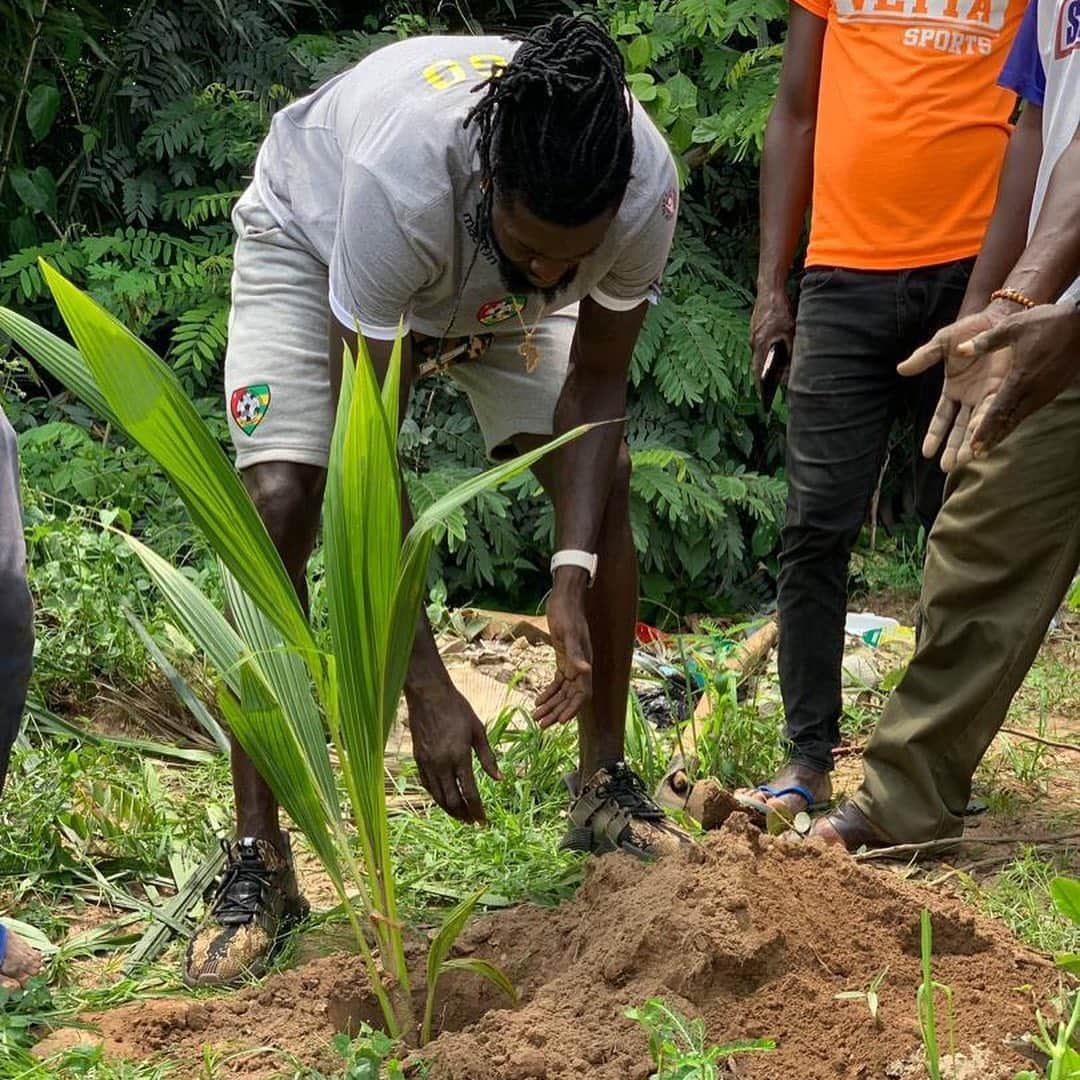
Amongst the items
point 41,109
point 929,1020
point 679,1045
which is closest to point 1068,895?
point 929,1020

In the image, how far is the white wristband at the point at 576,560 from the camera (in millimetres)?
A: 2971

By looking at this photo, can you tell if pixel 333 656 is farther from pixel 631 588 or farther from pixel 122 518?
pixel 122 518

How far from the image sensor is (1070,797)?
377 cm

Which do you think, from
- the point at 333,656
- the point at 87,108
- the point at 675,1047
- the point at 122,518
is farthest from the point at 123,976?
the point at 87,108

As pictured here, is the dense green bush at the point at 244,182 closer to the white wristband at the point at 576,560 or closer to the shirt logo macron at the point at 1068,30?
the white wristband at the point at 576,560

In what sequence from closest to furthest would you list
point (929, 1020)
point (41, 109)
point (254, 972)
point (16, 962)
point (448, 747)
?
point (929, 1020)
point (448, 747)
point (16, 962)
point (254, 972)
point (41, 109)

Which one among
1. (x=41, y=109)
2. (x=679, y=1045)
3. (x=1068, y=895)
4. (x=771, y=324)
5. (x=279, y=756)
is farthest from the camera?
(x=41, y=109)

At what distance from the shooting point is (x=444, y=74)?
2.82 m

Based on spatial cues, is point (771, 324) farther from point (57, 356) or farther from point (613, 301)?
point (57, 356)

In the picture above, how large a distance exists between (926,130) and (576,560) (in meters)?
1.38

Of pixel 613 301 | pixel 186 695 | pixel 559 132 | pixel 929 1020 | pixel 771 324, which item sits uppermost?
pixel 559 132

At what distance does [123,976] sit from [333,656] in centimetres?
96

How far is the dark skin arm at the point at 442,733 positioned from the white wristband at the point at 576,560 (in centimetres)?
38

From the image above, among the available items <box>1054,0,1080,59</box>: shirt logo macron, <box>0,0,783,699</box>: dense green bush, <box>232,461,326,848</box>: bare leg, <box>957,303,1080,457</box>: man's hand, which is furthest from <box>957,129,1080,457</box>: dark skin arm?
<box>0,0,783,699</box>: dense green bush
